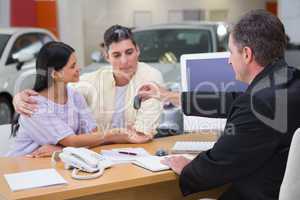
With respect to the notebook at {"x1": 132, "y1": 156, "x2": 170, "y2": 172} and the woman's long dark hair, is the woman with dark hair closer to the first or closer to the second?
the woman's long dark hair

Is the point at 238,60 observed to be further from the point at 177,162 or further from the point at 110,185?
the point at 110,185

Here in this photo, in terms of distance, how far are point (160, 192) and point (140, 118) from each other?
0.53 meters

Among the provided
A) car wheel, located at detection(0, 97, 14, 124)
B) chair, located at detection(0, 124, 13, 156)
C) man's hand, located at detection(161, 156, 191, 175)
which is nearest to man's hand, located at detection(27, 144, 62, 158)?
chair, located at detection(0, 124, 13, 156)

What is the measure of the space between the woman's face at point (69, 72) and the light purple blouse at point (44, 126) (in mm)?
104

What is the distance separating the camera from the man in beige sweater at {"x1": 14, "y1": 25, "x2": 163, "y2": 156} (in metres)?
2.65

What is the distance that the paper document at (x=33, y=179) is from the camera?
1743 millimetres

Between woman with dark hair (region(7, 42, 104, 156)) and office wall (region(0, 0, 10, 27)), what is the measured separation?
5.89m

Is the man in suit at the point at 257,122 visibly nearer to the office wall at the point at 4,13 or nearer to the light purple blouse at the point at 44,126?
the light purple blouse at the point at 44,126

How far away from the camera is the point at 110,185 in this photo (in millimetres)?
1789

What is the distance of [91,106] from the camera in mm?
2732

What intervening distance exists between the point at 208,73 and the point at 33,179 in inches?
44.2

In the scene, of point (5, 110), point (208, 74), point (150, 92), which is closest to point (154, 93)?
point (150, 92)

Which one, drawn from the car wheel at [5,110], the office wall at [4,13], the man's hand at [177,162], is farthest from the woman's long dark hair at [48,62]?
the office wall at [4,13]

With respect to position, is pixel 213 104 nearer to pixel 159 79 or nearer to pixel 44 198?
pixel 159 79
